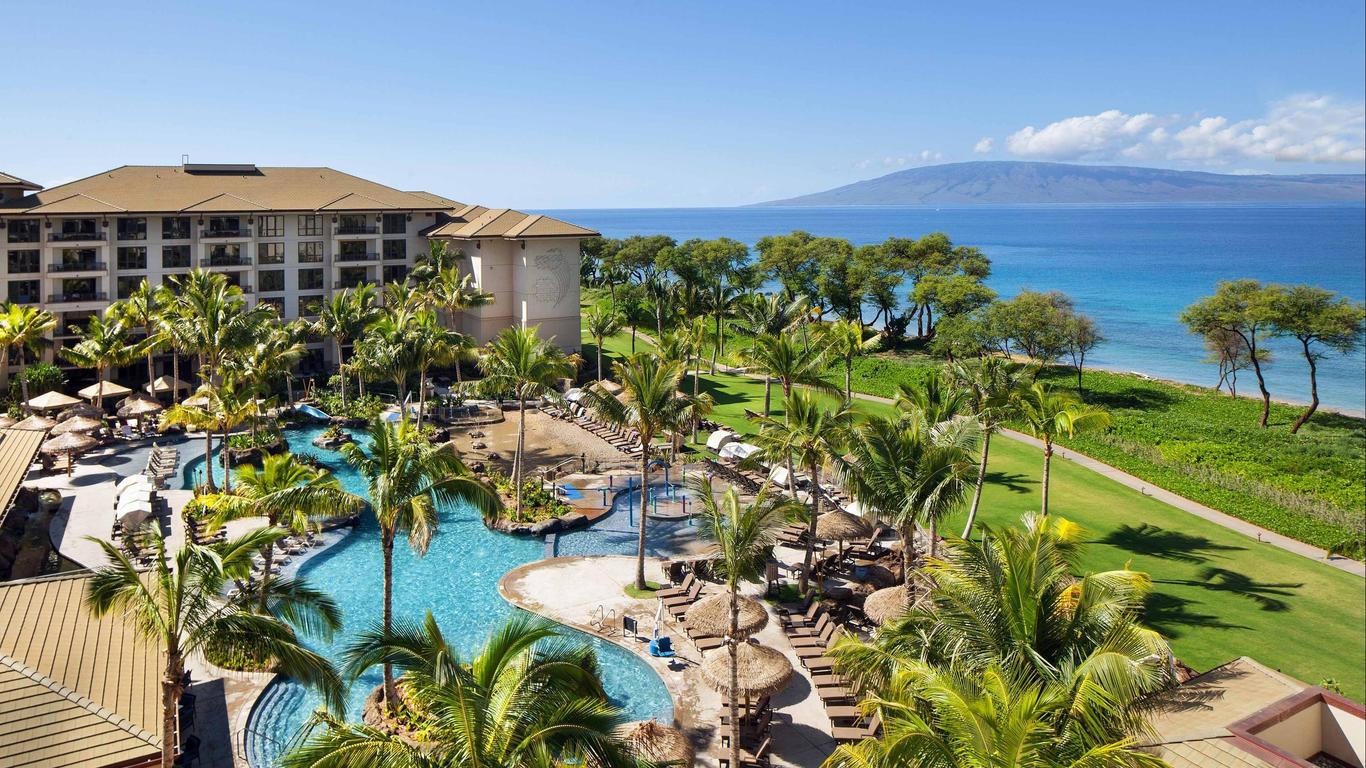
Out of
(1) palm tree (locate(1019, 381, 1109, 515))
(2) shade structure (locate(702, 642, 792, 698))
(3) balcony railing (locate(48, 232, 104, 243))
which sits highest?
(3) balcony railing (locate(48, 232, 104, 243))

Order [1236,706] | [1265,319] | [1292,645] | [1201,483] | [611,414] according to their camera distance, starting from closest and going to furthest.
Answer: [1236,706]
[1292,645]
[611,414]
[1201,483]
[1265,319]

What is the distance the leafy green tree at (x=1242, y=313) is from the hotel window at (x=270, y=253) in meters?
56.7

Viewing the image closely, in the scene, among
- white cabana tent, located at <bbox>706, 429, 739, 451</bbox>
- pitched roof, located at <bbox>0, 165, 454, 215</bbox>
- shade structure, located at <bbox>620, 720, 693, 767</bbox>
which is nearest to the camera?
shade structure, located at <bbox>620, 720, 693, 767</bbox>

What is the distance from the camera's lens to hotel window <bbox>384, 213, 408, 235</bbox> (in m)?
59.8

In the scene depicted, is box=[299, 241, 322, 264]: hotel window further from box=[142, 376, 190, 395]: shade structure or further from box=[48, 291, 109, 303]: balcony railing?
box=[142, 376, 190, 395]: shade structure

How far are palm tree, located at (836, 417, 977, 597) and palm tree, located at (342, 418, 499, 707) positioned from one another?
8.65 m

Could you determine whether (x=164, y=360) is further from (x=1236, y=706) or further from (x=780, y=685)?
Result: (x=1236, y=706)

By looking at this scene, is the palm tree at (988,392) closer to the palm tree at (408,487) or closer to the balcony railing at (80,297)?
the palm tree at (408,487)

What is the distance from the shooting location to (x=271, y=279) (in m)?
56.2

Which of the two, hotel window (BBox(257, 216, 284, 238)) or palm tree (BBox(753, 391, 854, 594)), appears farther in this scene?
hotel window (BBox(257, 216, 284, 238))

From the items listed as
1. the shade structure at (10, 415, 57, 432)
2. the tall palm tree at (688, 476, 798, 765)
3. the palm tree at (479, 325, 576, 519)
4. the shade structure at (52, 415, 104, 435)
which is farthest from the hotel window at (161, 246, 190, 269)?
the tall palm tree at (688, 476, 798, 765)

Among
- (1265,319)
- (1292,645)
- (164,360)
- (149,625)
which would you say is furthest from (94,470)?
(1265,319)

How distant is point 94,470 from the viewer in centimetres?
3666

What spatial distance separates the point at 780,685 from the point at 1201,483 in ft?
84.4
